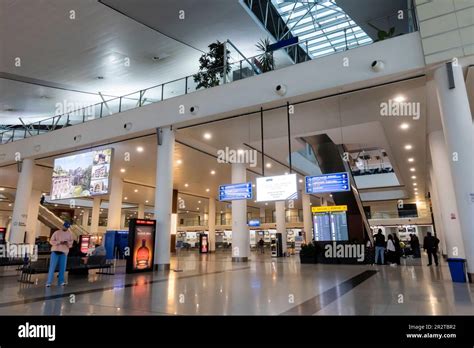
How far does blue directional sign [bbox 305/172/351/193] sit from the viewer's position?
9734mm

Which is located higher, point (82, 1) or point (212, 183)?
point (82, 1)

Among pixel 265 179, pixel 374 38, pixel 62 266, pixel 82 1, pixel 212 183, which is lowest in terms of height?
pixel 62 266

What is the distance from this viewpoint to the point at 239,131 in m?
13.1

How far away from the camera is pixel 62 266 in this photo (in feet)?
25.3

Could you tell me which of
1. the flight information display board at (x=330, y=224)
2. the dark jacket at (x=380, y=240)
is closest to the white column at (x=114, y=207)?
the flight information display board at (x=330, y=224)

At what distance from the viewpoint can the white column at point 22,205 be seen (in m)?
15.5

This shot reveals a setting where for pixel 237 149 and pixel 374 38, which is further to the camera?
pixel 237 149

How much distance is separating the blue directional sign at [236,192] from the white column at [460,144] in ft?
20.1

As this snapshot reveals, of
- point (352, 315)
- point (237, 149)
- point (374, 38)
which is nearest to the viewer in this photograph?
point (352, 315)

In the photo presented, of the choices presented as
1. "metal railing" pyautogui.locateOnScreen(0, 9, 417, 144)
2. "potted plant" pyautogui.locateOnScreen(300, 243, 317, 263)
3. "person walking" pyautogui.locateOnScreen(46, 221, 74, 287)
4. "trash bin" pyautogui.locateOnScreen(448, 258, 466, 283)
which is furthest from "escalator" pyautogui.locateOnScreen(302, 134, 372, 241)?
"person walking" pyautogui.locateOnScreen(46, 221, 74, 287)

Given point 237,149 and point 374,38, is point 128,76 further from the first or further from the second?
point 374,38

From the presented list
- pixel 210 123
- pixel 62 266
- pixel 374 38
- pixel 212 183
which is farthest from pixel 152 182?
pixel 374 38
